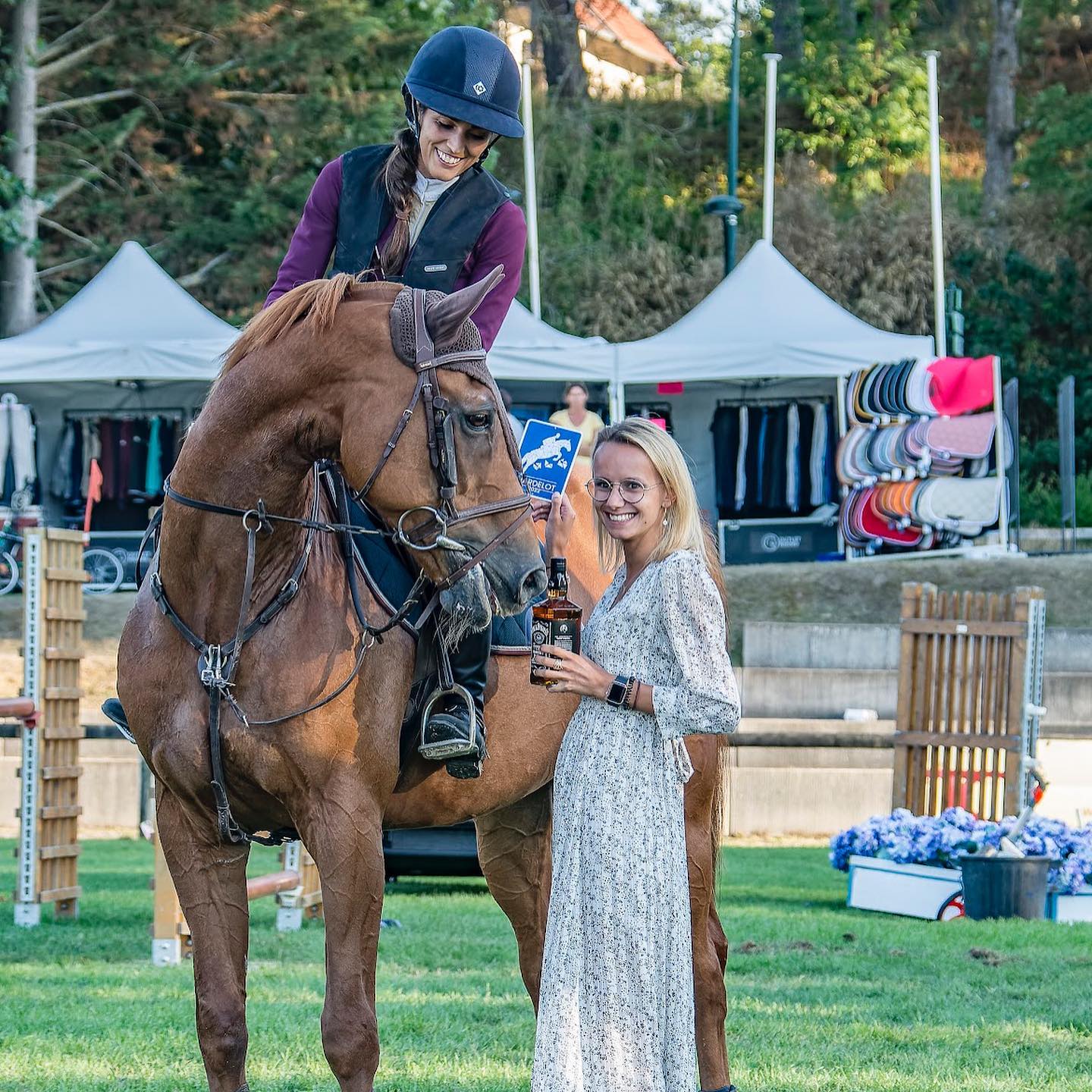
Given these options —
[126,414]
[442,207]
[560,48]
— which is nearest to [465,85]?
[442,207]

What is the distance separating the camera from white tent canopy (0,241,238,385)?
1758 cm

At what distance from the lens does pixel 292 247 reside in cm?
505

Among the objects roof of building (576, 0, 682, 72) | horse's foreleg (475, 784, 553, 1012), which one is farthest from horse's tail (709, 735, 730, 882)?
roof of building (576, 0, 682, 72)

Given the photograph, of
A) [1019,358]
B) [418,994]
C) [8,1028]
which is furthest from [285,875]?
[1019,358]

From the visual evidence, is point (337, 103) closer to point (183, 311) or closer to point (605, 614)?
point (183, 311)

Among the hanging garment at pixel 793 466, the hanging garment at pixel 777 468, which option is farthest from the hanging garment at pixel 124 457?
the hanging garment at pixel 793 466

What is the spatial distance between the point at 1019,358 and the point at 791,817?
50.7 ft

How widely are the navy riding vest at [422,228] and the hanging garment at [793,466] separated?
15433 mm

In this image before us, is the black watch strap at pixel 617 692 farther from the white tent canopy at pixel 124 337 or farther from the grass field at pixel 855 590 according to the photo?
the white tent canopy at pixel 124 337

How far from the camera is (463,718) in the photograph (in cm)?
470

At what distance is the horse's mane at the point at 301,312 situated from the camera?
4.26m

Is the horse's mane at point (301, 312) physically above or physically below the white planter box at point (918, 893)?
above

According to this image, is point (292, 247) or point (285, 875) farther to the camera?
point (285, 875)

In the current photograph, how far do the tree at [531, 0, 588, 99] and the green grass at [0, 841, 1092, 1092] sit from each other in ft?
86.0
